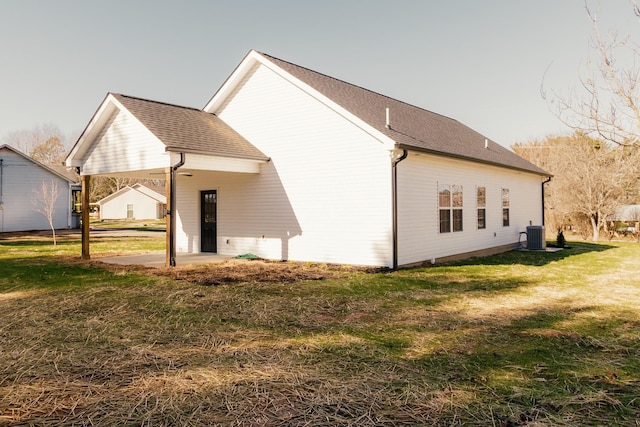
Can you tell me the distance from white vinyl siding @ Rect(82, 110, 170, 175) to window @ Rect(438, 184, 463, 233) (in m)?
8.04

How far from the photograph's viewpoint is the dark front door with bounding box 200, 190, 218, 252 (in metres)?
14.8

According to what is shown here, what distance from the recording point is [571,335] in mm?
5332

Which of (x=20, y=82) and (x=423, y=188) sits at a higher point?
(x=20, y=82)

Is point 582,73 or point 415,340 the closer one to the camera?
point 415,340

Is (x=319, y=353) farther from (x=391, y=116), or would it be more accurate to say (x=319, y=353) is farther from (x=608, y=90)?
(x=391, y=116)

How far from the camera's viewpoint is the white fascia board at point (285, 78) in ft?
35.2

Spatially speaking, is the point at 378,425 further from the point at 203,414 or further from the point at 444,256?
the point at 444,256

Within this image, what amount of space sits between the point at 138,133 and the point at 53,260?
530 centimetres

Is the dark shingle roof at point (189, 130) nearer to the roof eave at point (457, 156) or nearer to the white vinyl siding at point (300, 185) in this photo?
the white vinyl siding at point (300, 185)

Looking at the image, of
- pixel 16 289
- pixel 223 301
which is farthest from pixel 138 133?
pixel 223 301

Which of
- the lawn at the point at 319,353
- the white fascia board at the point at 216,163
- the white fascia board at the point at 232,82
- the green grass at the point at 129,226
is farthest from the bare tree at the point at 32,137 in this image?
the lawn at the point at 319,353

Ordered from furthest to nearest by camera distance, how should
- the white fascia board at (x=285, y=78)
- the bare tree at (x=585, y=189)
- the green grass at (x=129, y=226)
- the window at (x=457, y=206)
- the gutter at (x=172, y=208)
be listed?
1. the green grass at (x=129, y=226)
2. the bare tree at (x=585, y=189)
3. the window at (x=457, y=206)
4. the white fascia board at (x=285, y=78)
5. the gutter at (x=172, y=208)

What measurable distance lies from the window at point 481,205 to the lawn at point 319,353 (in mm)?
6087

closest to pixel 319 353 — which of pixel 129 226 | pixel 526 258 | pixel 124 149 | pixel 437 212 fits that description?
pixel 437 212
